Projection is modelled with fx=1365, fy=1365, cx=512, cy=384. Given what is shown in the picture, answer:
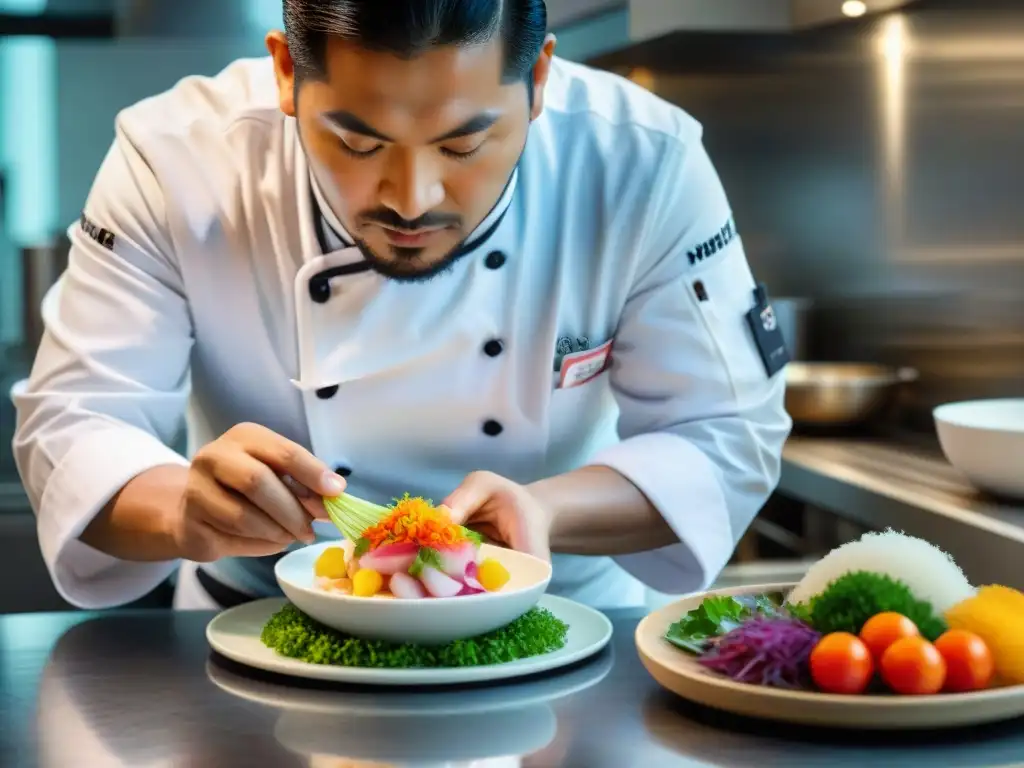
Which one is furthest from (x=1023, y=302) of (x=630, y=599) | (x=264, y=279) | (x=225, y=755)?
(x=225, y=755)

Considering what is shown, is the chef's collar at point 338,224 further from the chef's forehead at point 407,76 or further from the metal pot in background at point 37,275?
the metal pot in background at point 37,275

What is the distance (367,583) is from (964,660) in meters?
0.54

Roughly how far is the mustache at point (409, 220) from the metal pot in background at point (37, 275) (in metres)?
1.74

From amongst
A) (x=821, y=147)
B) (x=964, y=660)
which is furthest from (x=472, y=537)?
(x=821, y=147)

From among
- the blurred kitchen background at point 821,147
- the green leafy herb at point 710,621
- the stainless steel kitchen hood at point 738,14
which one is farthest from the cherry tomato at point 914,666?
the stainless steel kitchen hood at point 738,14

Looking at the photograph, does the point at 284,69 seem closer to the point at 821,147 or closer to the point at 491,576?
the point at 491,576

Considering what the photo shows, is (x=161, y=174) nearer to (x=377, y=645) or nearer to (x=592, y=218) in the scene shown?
(x=592, y=218)

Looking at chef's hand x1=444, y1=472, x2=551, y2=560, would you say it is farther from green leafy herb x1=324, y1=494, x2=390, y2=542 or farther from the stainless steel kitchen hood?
the stainless steel kitchen hood

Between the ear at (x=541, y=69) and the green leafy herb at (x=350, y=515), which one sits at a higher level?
the ear at (x=541, y=69)

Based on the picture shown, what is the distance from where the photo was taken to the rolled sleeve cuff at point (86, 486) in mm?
1539

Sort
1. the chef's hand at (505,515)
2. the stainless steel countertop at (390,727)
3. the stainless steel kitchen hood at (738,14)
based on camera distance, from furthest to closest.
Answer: the stainless steel kitchen hood at (738,14) → the chef's hand at (505,515) → the stainless steel countertop at (390,727)

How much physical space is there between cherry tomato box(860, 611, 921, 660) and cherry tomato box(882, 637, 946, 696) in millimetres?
13

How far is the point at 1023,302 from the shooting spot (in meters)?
2.87

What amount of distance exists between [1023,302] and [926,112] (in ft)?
1.73
